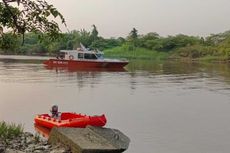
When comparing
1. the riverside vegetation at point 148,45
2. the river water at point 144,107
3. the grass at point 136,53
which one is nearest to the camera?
the river water at point 144,107

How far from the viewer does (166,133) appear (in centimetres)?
1820

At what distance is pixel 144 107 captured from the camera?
84.0ft

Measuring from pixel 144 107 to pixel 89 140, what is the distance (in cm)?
1238

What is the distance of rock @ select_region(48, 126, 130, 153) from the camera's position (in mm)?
12711

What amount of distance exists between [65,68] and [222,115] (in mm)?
39577

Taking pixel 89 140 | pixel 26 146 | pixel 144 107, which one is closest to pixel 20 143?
pixel 26 146

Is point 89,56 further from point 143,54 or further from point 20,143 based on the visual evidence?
point 143,54

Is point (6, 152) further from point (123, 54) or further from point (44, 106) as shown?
point (123, 54)

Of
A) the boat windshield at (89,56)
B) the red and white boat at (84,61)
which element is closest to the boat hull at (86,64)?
the red and white boat at (84,61)

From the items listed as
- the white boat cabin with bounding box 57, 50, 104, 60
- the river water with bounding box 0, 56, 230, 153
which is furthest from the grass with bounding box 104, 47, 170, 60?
the river water with bounding box 0, 56, 230, 153

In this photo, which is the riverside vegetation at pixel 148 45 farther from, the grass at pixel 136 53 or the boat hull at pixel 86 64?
the boat hull at pixel 86 64

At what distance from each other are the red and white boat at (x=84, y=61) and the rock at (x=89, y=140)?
45.4m

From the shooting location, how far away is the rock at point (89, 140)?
12.7m

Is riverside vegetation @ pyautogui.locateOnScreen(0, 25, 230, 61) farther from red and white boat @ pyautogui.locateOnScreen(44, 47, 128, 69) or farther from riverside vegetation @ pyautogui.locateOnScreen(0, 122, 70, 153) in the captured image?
riverside vegetation @ pyautogui.locateOnScreen(0, 122, 70, 153)
